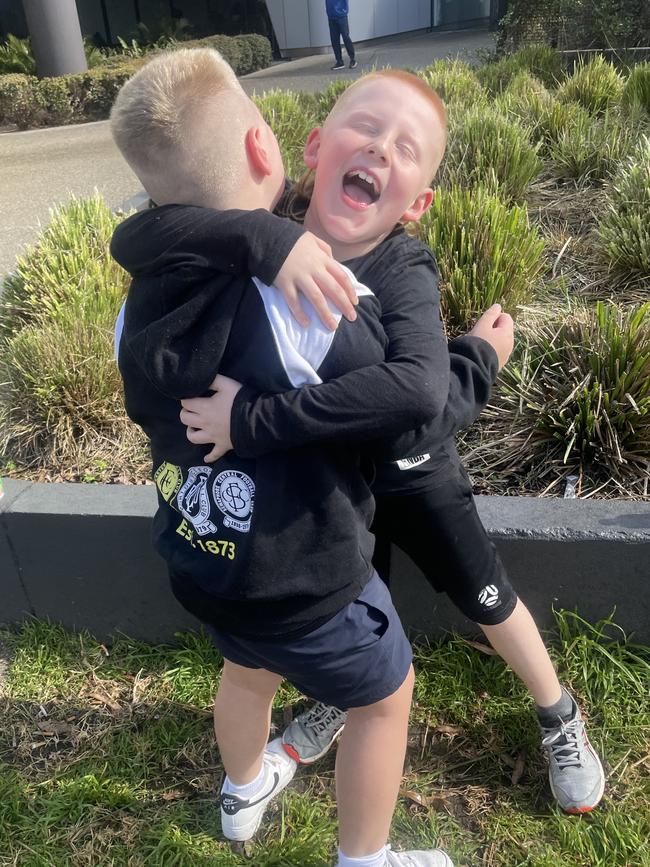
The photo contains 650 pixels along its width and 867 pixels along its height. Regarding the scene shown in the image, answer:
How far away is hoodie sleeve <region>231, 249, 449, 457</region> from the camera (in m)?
1.34

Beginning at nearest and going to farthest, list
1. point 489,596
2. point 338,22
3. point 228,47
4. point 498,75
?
point 489,596 < point 498,75 < point 228,47 < point 338,22

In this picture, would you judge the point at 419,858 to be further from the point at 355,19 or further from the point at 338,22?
the point at 355,19

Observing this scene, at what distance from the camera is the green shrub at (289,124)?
16.5 feet

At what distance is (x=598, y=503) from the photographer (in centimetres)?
228

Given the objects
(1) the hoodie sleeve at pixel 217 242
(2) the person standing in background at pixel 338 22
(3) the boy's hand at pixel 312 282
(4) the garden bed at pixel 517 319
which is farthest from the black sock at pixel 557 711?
(2) the person standing in background at pixel 338 22

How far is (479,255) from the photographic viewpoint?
10.4ft

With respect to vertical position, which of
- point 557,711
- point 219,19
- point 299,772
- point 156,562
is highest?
point 219,19

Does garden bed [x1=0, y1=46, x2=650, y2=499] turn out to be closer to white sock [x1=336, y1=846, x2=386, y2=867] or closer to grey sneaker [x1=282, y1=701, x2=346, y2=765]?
grey sneaker [x1=282, y1=701, x2=346, y2=765]

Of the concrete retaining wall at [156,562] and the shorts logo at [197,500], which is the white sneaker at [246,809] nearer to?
the concrete retaining wall at [156,562]

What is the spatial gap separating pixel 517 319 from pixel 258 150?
6.39ft

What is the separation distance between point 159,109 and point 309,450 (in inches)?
26.2

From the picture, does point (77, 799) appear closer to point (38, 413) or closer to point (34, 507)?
point (34, 507)

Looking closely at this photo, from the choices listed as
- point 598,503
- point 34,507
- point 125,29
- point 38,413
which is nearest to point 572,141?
point 598,503

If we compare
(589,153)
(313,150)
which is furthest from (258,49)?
(313,150)
